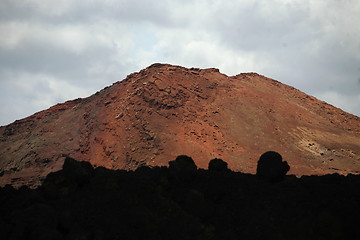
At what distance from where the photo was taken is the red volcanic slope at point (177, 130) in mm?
32844

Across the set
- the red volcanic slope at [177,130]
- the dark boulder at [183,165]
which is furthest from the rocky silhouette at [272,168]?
the red volcanic slope at [177,130]

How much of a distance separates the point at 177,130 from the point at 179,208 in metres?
24.8

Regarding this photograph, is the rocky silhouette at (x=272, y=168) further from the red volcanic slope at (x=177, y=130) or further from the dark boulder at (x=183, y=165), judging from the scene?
the red volcanic slope at (x=177, y=130)

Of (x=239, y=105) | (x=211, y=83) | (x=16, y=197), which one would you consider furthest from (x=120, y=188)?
(x=211, y=83)

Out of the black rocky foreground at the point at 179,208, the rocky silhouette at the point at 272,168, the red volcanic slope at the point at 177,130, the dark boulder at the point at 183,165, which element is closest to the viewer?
the black rocky foreground at the point at 179,208

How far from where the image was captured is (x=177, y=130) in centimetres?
3506

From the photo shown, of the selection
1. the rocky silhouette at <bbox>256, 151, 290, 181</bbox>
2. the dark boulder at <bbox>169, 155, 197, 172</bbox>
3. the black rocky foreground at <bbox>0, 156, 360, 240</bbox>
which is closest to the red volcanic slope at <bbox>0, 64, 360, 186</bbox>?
the rocky silhouette at <bbox>256, 151, 290, 181</bbox>

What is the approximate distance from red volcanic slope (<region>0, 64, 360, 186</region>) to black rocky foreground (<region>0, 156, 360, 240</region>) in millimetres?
18271

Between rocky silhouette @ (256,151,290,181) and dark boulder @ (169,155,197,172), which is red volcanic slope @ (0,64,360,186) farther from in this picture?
dark boulder @ (169,155,197,172)

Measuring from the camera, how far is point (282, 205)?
10516 millimetres

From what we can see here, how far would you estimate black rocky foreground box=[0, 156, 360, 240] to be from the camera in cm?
902

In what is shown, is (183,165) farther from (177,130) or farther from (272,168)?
(177,130)

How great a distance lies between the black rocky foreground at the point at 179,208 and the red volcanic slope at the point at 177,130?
59.9 feet

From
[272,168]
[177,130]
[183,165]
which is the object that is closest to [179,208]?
[183,165]
